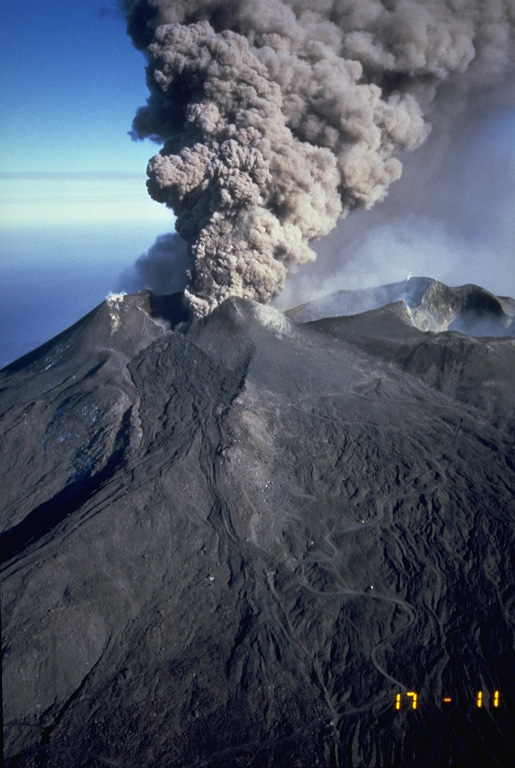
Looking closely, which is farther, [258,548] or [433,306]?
[433,306]

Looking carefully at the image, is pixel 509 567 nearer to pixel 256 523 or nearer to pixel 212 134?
pixel 256 523

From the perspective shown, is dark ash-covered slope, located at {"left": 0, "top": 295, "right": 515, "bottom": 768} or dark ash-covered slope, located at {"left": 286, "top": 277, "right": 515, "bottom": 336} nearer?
dark ash-covered slope, located at {"left": 0, "top": 295, "right": 515, "bottom": 768}

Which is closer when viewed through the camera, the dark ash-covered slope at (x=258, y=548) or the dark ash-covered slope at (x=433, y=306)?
the dark ash-covered slope at (x=258, y=548)

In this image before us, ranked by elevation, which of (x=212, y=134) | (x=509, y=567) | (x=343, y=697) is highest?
(x=212, y=134)

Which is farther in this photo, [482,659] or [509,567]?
[509,567]

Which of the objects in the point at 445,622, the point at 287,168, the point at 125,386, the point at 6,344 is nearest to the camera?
the point at 445,622

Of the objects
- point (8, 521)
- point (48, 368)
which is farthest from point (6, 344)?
point (8, 521)

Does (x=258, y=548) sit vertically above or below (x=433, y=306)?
below

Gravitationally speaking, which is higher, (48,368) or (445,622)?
(48,368)
